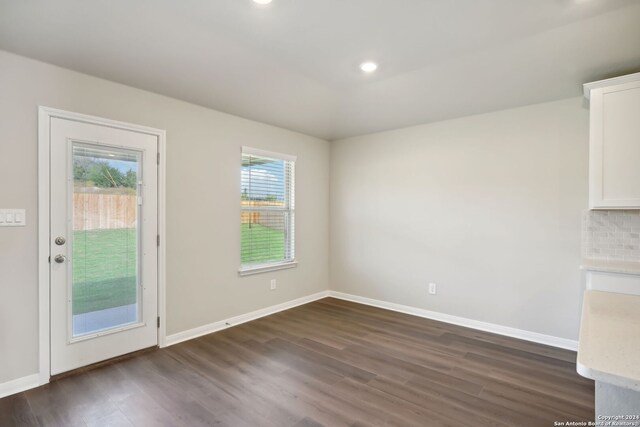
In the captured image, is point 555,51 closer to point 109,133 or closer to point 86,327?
point 109,133

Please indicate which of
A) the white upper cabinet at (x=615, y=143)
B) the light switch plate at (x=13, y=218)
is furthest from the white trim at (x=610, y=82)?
the light switch plate at (x=13, y=218)

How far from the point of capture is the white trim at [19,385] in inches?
89.8

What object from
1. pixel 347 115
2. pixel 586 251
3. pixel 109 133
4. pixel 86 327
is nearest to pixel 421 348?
pixel 586 251

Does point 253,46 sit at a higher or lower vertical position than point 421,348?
higher

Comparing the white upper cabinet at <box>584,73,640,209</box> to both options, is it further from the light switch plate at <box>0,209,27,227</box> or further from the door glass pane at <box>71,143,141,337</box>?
the light switch plate at <box>0,209,27,227</box>

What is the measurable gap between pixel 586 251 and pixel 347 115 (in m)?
2.79

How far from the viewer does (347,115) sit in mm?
3941

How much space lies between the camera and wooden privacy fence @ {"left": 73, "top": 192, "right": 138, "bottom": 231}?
8.70ft

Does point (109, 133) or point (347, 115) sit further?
point (347, 115)

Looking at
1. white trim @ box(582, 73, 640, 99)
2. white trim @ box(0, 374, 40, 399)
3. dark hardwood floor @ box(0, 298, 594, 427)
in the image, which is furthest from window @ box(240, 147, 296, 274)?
white trim @ box(582, 73, 640, 99)

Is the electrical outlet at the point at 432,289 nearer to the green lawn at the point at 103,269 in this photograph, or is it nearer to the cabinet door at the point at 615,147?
the cabinet door at the point at 615,147

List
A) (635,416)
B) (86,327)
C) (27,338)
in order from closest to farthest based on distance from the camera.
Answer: (635,416) → (27,338) → (86,327)

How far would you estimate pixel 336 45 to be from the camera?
7.96ft

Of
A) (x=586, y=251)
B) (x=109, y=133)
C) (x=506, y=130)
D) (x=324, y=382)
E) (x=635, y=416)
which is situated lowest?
(x=324, y=382)
